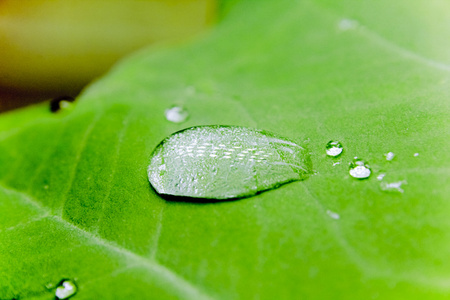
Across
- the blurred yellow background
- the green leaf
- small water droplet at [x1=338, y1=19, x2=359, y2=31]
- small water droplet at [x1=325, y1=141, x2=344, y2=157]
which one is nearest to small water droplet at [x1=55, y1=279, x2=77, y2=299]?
the green leaf

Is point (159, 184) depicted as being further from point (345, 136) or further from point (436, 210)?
point (436, 210)

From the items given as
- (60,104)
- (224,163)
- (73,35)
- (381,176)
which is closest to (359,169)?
(381,176)

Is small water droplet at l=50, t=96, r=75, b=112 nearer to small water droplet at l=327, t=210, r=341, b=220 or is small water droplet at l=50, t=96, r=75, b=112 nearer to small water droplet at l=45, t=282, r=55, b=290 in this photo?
small water droplet at l=45, t=282, r=55, b=290

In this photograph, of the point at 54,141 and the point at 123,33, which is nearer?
the point at 54,141

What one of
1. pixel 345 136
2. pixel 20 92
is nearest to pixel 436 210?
pixel 345 136

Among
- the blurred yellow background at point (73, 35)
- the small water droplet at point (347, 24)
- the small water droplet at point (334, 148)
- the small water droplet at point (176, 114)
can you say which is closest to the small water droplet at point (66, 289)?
the small water droplet at point (176, 114)

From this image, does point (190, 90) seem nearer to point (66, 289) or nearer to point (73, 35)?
point (66, 289)

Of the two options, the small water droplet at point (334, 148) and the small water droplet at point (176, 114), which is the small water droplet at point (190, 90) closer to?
the small water droplet at point (176, 114)

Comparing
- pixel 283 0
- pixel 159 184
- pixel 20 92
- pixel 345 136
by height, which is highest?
pixel 283 0
